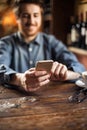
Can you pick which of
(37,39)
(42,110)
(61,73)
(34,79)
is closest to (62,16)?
(37,39)

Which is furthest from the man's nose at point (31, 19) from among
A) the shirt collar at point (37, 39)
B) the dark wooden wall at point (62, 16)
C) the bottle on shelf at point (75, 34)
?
the dark wooden wall at point (62, 16)

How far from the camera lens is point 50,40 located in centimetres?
170

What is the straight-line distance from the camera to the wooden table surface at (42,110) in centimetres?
70

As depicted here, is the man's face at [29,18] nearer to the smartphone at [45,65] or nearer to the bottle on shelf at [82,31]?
the smartphone at [45,65]

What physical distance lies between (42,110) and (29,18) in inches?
35.2

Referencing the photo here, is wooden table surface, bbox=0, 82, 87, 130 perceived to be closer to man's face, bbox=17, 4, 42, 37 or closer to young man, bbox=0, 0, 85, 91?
young man, bbox=0, 0, 85, 91

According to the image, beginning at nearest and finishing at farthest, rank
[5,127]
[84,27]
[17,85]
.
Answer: [5,127]
[17,85]
[84,27]

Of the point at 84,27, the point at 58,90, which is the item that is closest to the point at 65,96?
the point at 58,90

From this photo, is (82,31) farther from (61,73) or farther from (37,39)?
(61,73)

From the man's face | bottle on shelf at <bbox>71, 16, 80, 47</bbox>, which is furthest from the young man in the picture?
bottle on shelf at <bbox>71, 16, 80, 47</bbox>

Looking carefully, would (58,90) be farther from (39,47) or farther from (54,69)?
(39,47)

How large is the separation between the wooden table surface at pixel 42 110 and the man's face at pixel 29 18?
0.60 m

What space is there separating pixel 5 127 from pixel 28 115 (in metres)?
0.10

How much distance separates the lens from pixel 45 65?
97 cm
